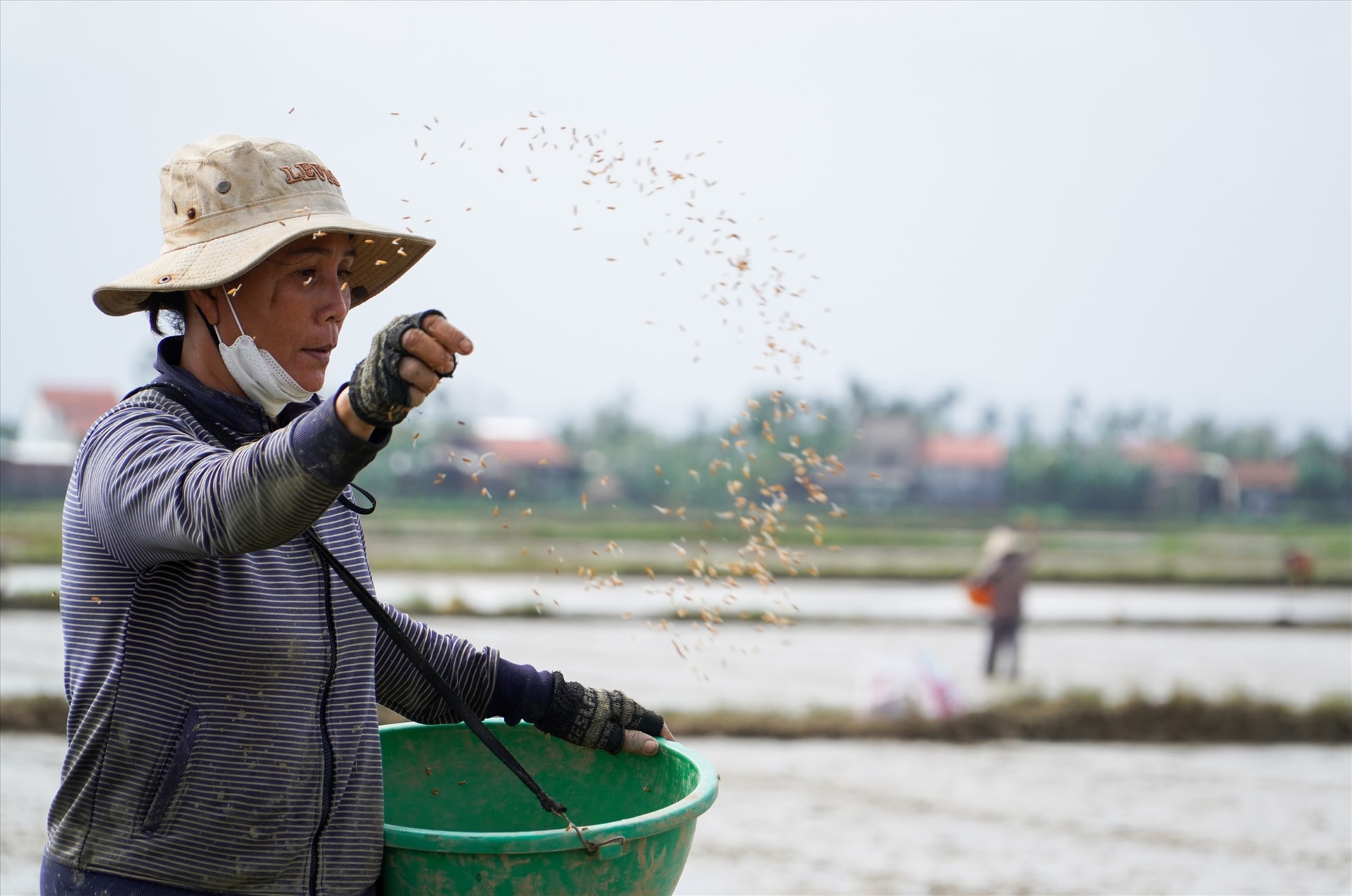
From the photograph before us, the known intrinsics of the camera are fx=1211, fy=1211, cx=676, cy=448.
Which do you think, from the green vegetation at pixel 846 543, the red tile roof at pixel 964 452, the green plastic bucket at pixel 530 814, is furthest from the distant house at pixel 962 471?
the green plastic bucket at pixel 530 814

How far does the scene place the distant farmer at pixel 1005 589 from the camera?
11.2 meters

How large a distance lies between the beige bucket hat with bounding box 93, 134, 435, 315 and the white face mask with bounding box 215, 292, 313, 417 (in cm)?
8

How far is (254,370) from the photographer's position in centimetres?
174

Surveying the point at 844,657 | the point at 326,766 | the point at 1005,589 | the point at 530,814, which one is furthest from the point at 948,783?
the point at 326,766

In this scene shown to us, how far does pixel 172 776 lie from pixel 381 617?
1.21ft

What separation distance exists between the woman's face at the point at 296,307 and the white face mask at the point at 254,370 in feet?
0.04

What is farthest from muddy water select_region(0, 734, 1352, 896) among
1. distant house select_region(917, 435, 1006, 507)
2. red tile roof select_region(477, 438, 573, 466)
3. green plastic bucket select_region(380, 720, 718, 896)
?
red tile roof select_region(477, 438, 573, 466)

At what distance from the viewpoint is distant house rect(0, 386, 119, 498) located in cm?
4197

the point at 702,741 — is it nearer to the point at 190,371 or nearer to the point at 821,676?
the point at 821,676

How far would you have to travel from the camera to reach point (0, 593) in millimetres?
16438

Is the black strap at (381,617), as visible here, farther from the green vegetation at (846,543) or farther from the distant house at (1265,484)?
the distant house at (1265,484)

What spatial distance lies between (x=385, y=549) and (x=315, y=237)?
28.2m

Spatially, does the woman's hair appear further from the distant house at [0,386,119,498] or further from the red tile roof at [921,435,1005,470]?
the red tile roof at [921,435,1005,470]

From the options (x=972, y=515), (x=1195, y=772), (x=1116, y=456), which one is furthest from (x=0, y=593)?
(x=1116, y=456)
